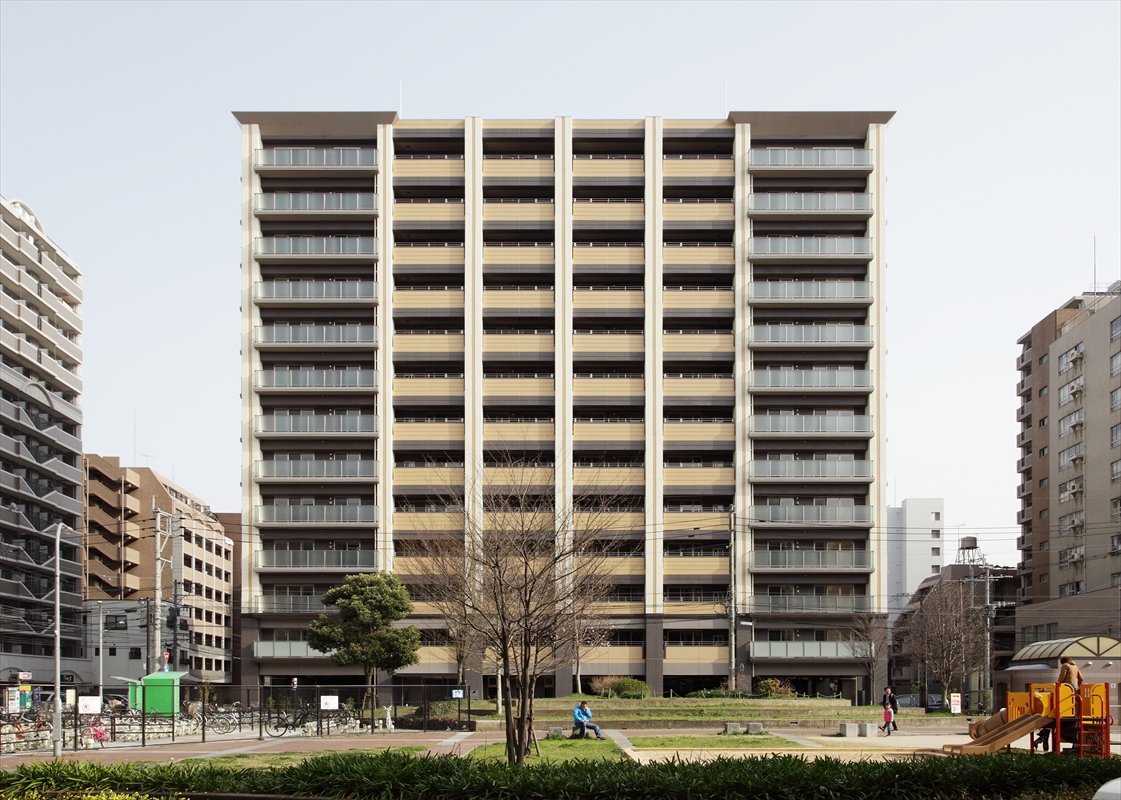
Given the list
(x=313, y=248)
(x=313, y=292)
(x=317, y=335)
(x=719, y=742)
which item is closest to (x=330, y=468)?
(x=317, y=335)

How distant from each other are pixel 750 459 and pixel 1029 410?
48.1m

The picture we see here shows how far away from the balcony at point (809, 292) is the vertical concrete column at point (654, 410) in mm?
6135

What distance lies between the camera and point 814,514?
7038cm

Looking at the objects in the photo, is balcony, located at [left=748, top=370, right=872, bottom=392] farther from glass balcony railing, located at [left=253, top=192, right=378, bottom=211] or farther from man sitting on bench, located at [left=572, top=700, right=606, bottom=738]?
man sitting on bench, located at [left=572, top=700, right=606, bottom=738]

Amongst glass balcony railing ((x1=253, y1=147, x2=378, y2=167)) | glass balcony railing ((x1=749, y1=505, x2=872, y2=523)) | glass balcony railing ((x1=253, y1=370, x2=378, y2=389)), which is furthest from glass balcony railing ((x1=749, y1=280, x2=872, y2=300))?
glass balcony railing ((x1=253, y1=147, x2=378, y2=167))

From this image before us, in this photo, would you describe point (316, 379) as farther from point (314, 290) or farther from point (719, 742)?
point (719, 742)

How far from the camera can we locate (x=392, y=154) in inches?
2916

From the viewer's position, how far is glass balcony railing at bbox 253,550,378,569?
69.6 meters

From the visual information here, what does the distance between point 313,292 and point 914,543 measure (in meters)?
105

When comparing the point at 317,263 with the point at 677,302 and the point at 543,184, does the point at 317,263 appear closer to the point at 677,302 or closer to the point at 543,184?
the point at 543,184

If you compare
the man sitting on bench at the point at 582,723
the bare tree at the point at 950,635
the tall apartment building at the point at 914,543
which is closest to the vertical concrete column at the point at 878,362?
the bare tree at the point at 950,635

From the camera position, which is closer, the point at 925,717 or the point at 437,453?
the point at 925,717

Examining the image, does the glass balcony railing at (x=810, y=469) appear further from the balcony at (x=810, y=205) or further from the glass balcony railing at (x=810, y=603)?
the balcony at (x=810, y=205)

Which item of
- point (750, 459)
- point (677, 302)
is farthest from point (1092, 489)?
point (677, 302)
